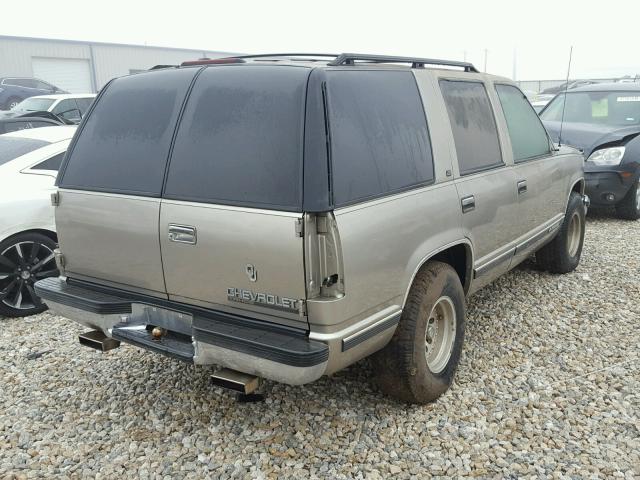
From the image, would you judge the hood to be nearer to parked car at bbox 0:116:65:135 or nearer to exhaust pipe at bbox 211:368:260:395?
exhaust pipe at bbox 211:368:260:395

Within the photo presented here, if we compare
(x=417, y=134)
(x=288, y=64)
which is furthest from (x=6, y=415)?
(x=417, y=134)

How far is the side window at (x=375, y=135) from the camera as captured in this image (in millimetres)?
2771

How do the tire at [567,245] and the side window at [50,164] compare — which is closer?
the side window at [50,164]

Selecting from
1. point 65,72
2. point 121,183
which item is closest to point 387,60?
point 121,183

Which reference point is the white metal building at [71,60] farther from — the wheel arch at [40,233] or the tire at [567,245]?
the tire at [567,245]

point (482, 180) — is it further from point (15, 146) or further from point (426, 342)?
point (15, 146)

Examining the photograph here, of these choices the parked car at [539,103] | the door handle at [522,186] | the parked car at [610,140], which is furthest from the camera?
the parked car at [539,103]

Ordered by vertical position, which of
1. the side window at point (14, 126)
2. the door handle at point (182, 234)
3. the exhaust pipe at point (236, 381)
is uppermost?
the side window at point (14, 126)

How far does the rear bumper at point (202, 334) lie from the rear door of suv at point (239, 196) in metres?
0.08

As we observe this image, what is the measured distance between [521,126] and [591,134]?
4.32 meters

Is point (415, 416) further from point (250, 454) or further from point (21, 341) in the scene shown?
point (21, 341)

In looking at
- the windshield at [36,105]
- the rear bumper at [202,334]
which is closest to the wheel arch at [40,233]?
the rear bumper at [202,334]

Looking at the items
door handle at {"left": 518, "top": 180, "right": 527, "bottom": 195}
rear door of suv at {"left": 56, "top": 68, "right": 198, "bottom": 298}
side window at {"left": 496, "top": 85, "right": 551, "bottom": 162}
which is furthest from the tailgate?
side window at {"left": 496, "top": 85, "right": 551, "bottom": 162}

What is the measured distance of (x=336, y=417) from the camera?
3416mm
